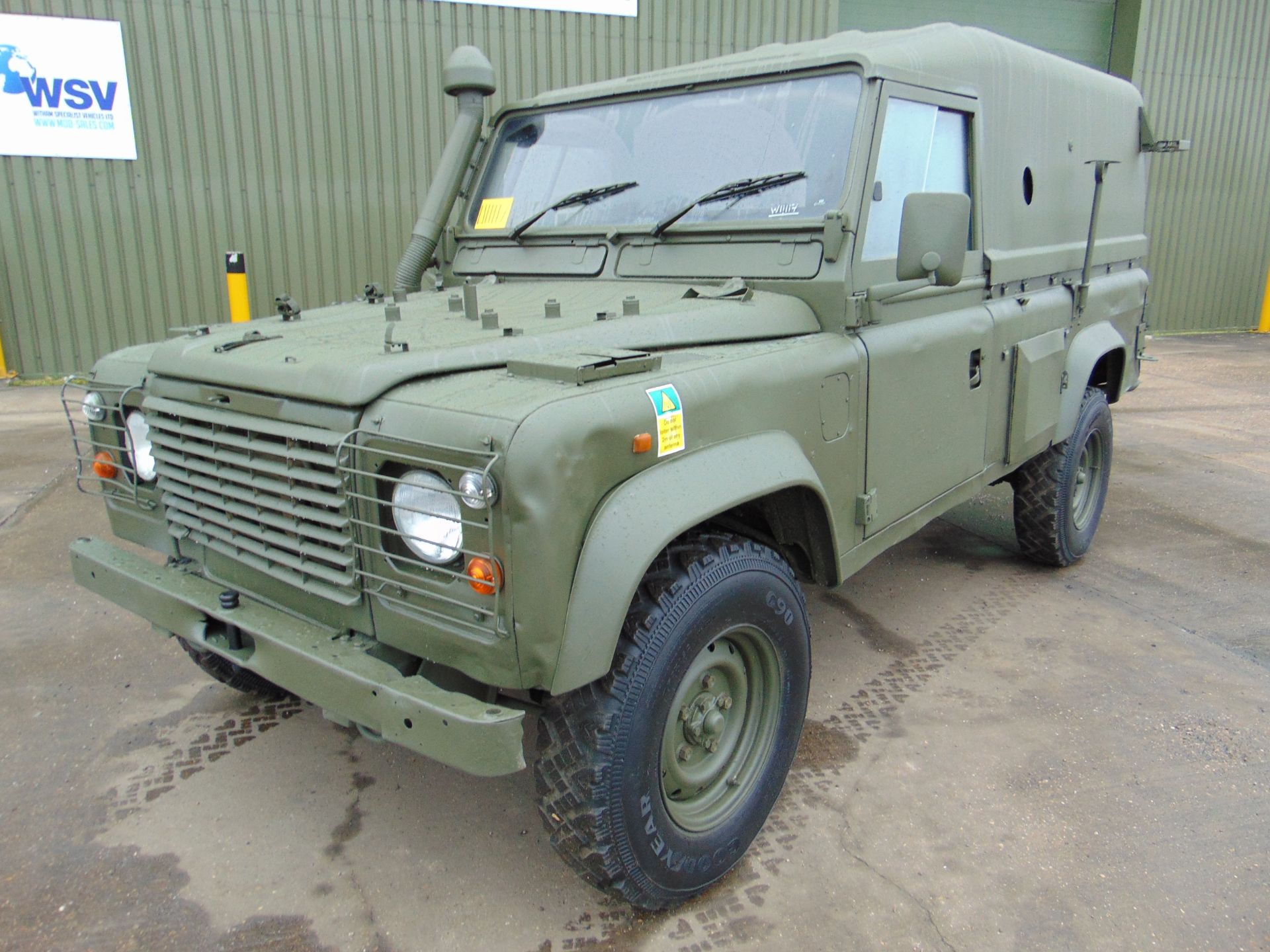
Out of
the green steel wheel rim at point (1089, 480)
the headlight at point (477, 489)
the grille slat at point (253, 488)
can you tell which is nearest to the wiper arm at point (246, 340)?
the grille slat at point (253, 488)

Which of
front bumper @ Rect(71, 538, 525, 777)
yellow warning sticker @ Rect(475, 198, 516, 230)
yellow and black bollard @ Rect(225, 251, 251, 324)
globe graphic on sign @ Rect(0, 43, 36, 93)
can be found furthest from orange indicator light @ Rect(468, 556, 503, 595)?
globe graphic on sign @ Rect(0, 43, 36, 93)

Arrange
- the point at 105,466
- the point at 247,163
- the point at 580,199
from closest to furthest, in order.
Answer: the point at 105,466
the point at 580,199
the point at 247,163

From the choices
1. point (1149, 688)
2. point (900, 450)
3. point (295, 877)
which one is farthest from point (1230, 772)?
point (295, 877)

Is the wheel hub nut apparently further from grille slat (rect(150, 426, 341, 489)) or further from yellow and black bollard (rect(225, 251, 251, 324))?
yellow and black bollard (rect(225, 251, 251, 324))

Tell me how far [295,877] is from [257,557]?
2.95ft

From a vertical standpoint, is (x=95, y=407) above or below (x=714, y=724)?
above

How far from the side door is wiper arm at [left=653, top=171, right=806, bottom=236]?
27cm

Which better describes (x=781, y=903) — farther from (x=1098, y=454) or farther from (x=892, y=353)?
(x=1098, y=454)

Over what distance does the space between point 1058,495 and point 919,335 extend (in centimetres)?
171

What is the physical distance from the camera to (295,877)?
99.7 inches

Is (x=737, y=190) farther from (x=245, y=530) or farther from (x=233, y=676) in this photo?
(x=233, y=676)

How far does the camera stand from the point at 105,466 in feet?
9.61

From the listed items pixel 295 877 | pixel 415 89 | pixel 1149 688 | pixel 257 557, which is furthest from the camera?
Answer: pixel 415 89

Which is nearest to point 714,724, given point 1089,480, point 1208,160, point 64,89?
point 1089,480
